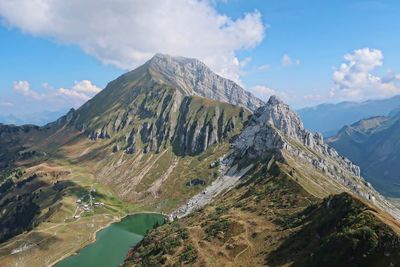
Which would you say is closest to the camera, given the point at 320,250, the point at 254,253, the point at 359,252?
the point at 359,252

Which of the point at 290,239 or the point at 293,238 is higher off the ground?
the point at 293,238

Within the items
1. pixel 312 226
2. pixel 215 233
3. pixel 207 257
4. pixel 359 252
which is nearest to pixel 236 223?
pixel 215 233

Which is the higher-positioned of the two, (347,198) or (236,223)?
(347,198)

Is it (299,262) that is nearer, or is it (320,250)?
(320,250)

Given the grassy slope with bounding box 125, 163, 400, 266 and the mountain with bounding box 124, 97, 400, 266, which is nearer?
the grassy slope with bounding box 125, 163, 400, 266

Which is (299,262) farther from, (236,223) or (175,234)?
(175,234)

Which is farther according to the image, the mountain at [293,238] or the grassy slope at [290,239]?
the mountain at [293,238]

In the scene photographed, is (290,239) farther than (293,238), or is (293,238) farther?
(290,239)

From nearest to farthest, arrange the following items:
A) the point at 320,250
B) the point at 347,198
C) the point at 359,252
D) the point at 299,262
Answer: the point at 359,252 → the point at 320,250 → the point at 299,262 → the point at 347,198
